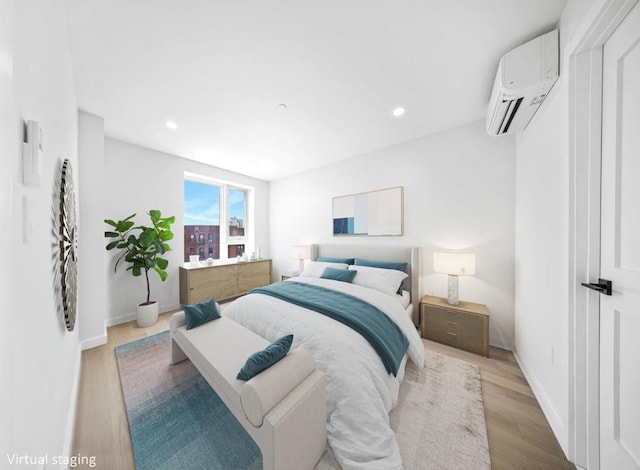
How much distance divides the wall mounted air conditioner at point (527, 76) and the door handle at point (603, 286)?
1255 millimetres

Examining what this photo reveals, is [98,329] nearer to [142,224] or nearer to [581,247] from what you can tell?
[142,224]

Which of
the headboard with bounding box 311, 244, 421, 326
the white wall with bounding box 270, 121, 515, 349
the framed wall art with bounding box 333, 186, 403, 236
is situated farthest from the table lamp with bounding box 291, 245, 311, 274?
the white wall with bounding box 270, 121, 515, 349

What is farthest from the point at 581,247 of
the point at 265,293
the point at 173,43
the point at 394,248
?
the point at 173,43

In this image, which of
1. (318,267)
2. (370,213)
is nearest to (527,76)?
(370,213)

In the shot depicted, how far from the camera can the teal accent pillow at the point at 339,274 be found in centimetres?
273

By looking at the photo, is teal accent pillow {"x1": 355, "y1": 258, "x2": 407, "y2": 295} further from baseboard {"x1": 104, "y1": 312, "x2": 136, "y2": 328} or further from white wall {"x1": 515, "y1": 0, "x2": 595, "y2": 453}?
baseboard {"x1": 104, "y1": 312, "x2": 136, "y2": 328}

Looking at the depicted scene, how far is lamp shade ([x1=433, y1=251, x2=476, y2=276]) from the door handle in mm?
1150

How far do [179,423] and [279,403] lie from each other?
0.93m

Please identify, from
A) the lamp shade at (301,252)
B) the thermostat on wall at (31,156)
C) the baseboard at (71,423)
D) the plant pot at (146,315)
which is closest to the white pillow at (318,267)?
the lamp shade at (301,252)

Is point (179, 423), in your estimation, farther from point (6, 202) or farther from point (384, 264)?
point (384, 264)

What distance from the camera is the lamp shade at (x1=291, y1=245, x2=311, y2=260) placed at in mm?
3865

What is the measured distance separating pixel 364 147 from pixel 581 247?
2.53 m

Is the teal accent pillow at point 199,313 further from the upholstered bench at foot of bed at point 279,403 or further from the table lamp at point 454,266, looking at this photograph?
the table lamp at point 454,266

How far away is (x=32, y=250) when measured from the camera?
80 centimetres
